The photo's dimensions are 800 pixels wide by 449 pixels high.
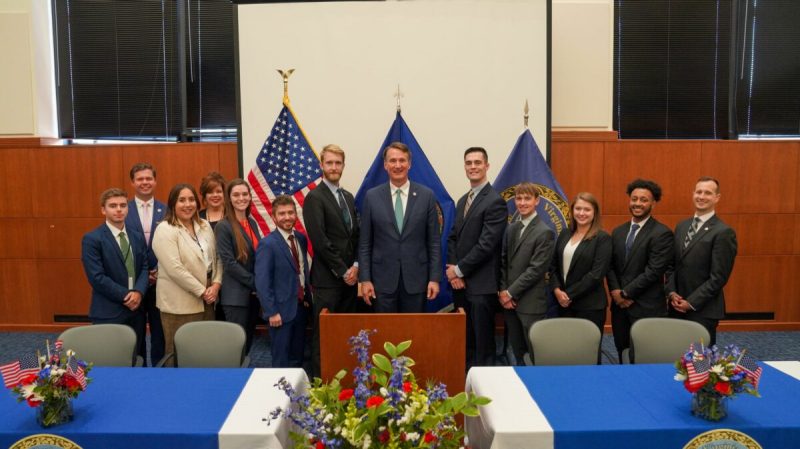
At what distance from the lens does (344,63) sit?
5.55 m

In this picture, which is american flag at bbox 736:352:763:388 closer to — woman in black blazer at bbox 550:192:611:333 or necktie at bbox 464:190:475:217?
woman in black blazer at bbox 550:192:611:333

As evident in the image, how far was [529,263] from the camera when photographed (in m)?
4.15

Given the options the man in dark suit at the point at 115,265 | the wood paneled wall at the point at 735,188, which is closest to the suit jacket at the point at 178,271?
the man in dark suit at the point at 115,265

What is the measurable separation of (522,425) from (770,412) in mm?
1048

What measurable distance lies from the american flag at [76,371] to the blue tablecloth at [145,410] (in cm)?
16

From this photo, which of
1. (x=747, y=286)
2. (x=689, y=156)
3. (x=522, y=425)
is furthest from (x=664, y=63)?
(x=522, y=425)

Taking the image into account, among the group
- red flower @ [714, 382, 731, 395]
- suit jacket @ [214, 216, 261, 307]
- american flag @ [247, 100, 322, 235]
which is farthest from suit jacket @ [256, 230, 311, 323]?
red flower @ [714, 382, 731, 395]

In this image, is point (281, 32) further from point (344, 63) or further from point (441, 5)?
point (441, 5)

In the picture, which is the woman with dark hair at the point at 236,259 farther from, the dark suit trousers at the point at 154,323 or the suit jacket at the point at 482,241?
the suit jacket at the point at 482,241

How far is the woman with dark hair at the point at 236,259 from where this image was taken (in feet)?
13.3

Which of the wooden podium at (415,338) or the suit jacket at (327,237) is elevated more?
the suit jacket at (327,237)

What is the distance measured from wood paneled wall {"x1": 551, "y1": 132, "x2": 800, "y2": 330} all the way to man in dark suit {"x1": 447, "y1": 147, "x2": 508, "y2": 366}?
1.90 m

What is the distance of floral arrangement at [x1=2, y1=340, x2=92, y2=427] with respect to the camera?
2.17 m

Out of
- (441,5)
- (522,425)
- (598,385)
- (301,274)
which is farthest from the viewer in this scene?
(441,5)
